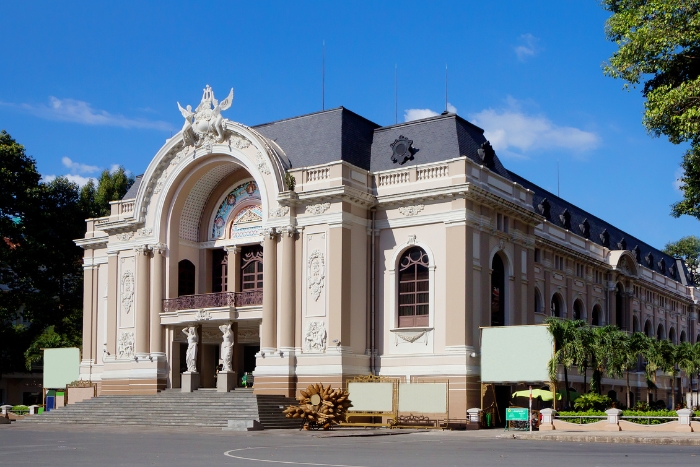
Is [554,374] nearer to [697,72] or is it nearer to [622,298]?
[697,72]

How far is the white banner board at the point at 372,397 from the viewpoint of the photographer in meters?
37.7

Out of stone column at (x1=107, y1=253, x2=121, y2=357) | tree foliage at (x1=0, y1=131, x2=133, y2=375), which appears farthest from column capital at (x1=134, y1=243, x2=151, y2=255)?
tree foliage at (x1=0, y1=131, x2=133, y2=375)

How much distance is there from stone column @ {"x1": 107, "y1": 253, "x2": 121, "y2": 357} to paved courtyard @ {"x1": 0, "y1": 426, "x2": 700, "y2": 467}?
14.1 meters

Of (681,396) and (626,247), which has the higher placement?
(626,247)

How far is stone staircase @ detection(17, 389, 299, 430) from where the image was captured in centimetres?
3722

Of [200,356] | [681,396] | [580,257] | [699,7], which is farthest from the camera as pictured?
[681,396]

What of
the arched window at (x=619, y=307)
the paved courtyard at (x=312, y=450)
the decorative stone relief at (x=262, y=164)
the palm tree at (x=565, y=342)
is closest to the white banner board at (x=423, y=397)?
the paved courtyard at (x=312, y=450)

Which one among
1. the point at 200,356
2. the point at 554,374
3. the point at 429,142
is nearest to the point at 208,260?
the point at 200,356

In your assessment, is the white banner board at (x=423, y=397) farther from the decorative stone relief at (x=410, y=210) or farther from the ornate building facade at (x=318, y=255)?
the decorative stone relief at (x=410, y=210)

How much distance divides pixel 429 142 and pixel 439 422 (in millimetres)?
12644

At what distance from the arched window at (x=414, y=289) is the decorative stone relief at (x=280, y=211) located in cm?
545

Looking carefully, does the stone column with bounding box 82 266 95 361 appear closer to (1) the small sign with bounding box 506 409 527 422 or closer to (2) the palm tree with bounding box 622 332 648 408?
(1) the small sign with bounding box 506 409 527 422

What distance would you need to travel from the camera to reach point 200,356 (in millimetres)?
45594

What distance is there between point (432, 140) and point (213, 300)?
12420mm
